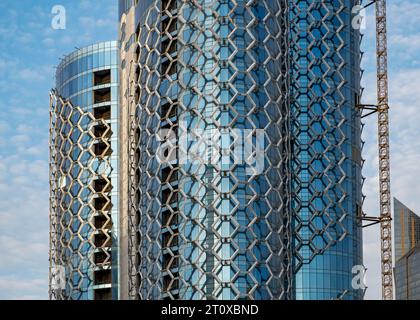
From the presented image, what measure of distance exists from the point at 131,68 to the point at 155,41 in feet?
44.7

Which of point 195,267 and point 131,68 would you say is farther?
point 131,68

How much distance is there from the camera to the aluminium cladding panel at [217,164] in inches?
4722

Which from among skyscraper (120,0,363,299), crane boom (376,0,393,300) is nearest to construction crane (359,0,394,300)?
crane boom (376,0,393,300)

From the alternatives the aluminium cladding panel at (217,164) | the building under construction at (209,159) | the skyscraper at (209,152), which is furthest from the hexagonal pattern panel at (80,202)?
the aluminium cladding panel at (217,164)

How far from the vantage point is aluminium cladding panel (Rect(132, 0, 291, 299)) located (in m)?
120

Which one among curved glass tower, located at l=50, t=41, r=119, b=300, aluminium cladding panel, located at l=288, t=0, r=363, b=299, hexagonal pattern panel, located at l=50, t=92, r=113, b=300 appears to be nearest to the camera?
curved glass tower, located at l=50, t=41, r=119, b=300

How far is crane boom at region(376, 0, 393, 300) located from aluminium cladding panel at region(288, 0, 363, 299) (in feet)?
15.2

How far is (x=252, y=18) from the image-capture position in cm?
12712

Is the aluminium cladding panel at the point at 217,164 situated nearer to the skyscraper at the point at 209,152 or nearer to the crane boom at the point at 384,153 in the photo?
the skyscraper at the point at 209,152

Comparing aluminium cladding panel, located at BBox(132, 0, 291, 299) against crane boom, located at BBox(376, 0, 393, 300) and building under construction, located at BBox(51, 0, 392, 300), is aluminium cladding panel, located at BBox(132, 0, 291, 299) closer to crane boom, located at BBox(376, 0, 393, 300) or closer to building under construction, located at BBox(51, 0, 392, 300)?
building under construction, located at BBox(51, 0, 392, 300)

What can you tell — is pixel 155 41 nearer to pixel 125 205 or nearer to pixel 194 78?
pixel 194 78

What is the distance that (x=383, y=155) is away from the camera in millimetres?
170000

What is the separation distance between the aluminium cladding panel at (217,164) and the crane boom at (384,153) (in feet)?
136
